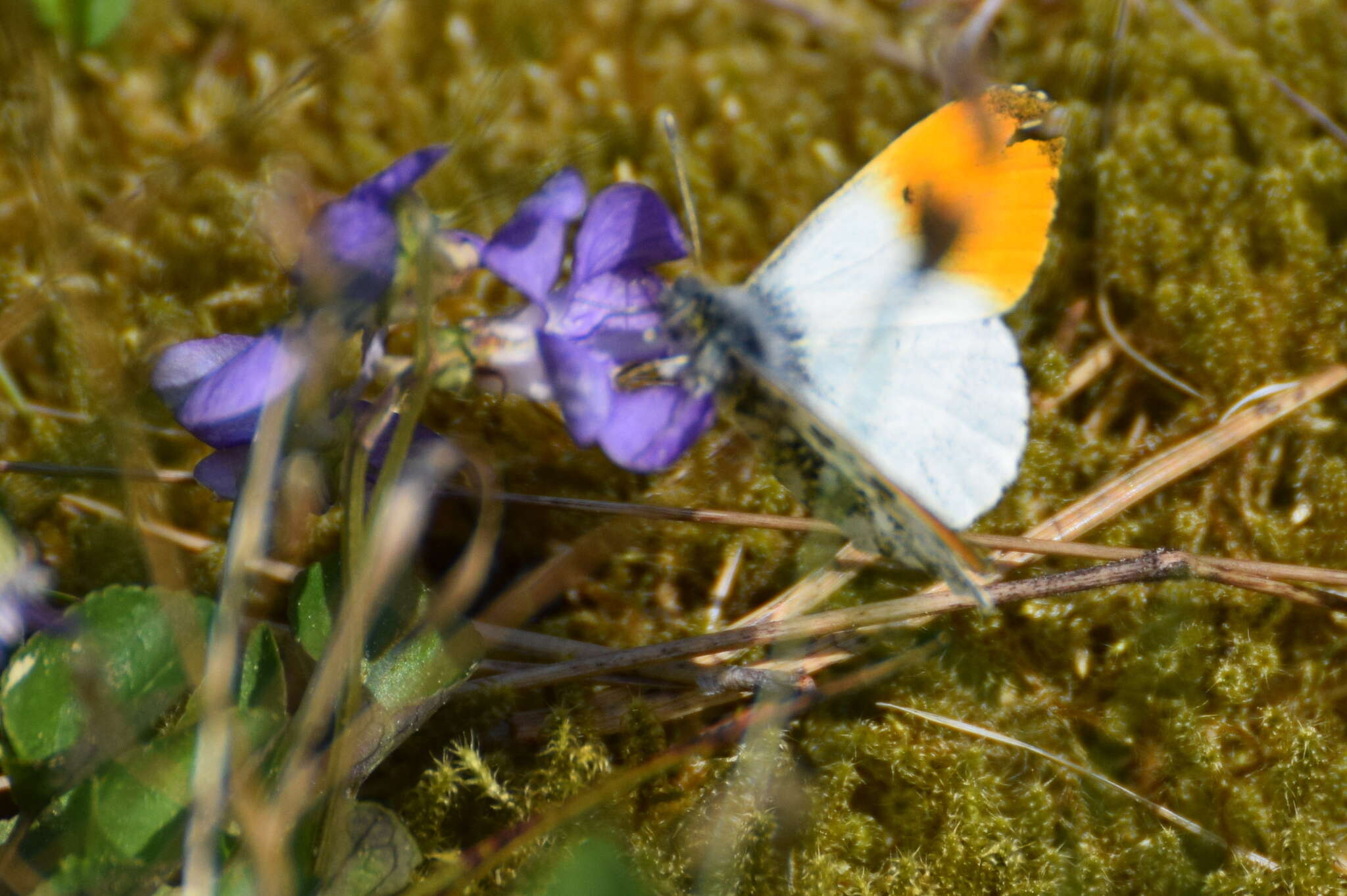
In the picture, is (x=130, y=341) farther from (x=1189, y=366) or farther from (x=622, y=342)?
(x=1189, y=366)

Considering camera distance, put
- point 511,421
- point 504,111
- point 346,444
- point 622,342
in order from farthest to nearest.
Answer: point 504,111 → point 511,421 → point 622,342 → point 346,444

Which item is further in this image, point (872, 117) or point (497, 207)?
point (872, 117)

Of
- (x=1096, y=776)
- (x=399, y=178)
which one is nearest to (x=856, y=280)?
(x=399, y=178)

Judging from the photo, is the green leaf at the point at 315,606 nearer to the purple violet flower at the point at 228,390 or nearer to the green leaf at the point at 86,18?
the purple violet flower at the point at 228,390

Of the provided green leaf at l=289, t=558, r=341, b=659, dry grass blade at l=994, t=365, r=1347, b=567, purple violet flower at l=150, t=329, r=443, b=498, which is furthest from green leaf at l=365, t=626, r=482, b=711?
dry grass blade at l=994, t=365, r=1347, b=567

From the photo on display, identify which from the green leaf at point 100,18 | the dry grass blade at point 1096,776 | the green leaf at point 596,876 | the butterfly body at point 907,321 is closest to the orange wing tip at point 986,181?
the butterfly body at point 907,321

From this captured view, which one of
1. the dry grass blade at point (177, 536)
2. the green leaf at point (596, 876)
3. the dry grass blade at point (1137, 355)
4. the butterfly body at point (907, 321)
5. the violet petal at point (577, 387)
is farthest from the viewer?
the dry grass blade at point (1137, 355)

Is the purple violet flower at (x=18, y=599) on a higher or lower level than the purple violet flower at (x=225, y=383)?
lower

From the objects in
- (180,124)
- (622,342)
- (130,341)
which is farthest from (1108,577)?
(180,124)

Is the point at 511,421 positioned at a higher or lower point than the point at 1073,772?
higher
